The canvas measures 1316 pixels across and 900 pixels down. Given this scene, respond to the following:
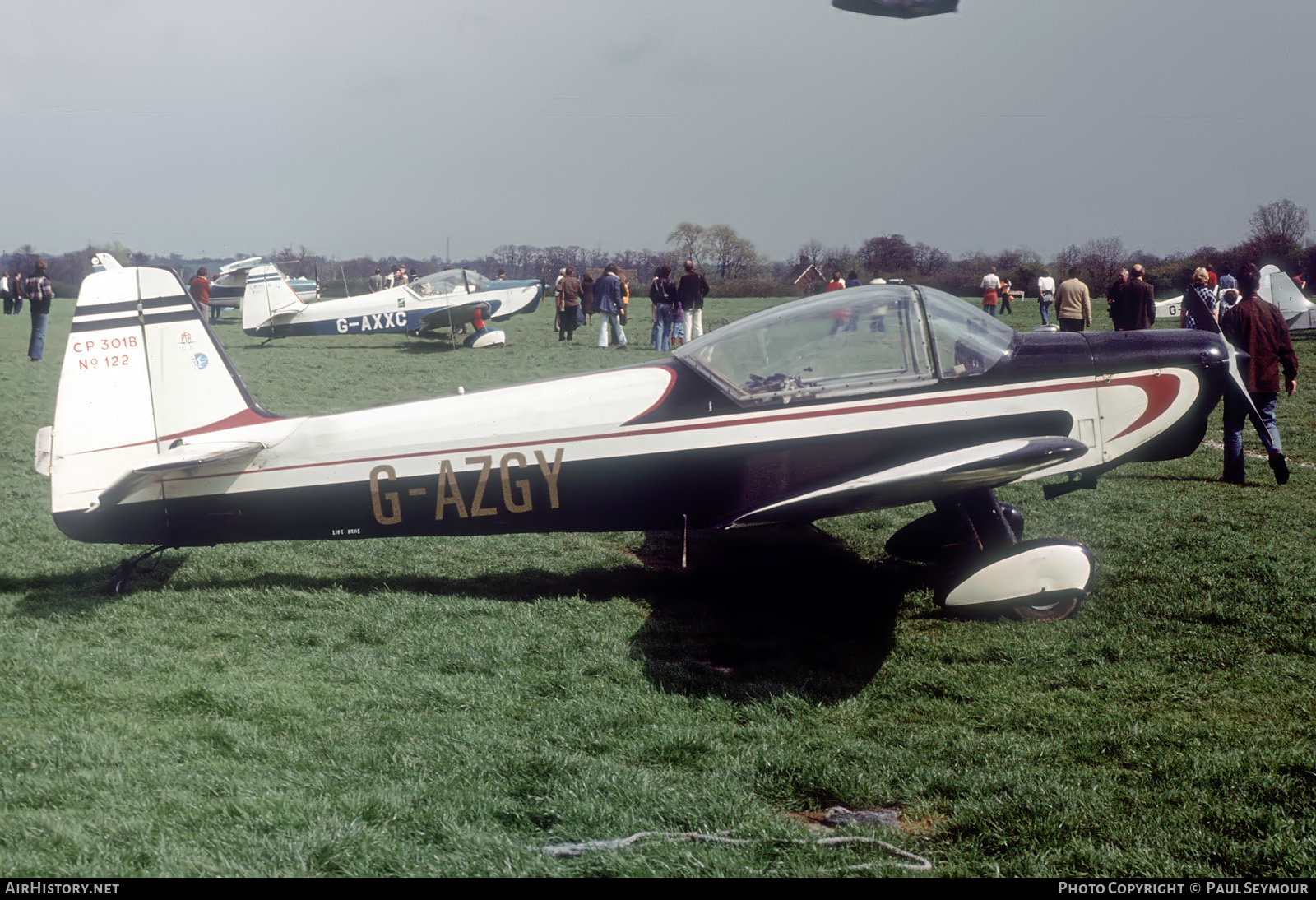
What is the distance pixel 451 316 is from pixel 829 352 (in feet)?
55.8

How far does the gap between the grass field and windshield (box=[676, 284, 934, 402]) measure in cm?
138

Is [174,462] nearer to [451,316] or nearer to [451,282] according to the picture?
[451,316]

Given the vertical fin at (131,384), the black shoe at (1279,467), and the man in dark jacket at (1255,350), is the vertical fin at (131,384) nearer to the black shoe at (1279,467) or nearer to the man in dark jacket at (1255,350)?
the black shoe at (1279,467)

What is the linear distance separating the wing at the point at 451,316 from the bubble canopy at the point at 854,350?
1670cm

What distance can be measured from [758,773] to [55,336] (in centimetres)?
2614

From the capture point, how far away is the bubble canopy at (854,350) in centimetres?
552

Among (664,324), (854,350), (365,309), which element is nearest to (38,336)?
(365,309)

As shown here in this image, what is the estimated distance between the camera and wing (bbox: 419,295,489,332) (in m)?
21.8

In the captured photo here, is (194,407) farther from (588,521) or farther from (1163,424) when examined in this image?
(1163,424)

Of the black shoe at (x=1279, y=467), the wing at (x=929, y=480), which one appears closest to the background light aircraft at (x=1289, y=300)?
the black shoe at (x=1279, y=467)

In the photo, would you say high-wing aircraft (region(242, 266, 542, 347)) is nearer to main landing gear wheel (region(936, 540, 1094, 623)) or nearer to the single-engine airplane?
the single-engine airplane

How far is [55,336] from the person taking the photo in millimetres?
24328

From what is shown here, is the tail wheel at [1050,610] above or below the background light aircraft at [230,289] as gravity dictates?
below
